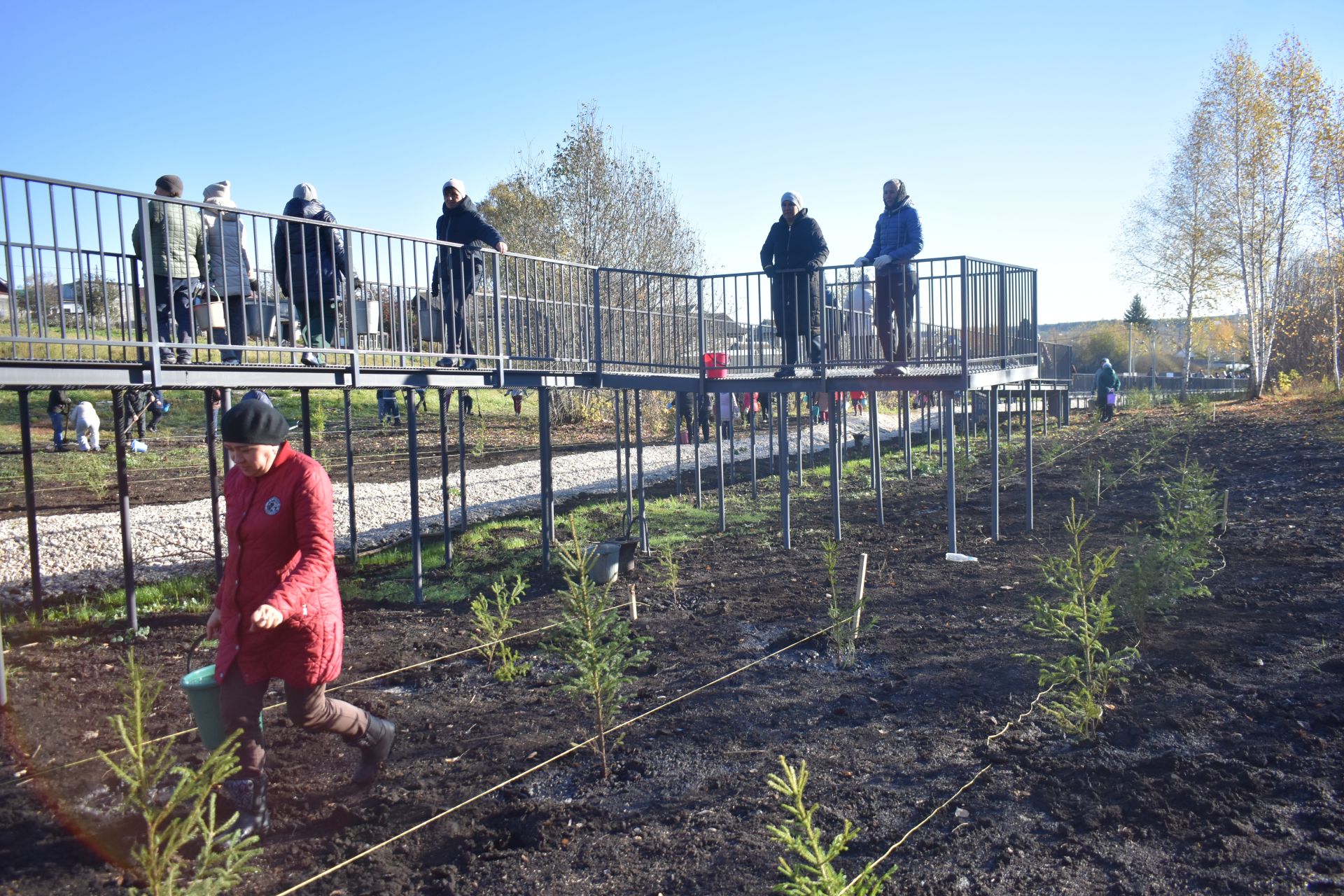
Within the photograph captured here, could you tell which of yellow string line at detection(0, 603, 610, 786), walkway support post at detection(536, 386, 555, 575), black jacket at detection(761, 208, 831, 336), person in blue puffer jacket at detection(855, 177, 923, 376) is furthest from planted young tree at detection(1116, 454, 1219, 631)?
walkway support post at detection(536, 386, 555, 575)

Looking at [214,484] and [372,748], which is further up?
[214,484]

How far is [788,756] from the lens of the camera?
4414mm

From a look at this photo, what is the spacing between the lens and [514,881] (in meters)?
3.37

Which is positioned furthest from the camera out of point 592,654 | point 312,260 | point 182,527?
point 182,527

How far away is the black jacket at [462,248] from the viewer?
788 centimetres

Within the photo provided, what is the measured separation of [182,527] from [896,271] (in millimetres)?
8096

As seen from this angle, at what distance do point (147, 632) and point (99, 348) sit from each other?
2.36m

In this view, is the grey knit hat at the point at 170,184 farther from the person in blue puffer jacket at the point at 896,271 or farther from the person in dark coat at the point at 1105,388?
the person in dark coat at the point at 1105,388

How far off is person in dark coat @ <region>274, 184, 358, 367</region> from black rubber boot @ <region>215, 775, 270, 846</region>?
11.5 feet

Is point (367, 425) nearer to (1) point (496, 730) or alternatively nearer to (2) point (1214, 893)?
(1) point (496, 730)

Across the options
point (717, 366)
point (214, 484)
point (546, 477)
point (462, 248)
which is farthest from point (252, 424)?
point (717, 366)

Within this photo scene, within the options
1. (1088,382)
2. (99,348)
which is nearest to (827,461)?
(99,348)

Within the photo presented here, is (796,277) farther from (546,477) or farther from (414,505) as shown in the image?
(414,505)

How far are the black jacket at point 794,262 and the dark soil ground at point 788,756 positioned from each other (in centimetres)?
305
